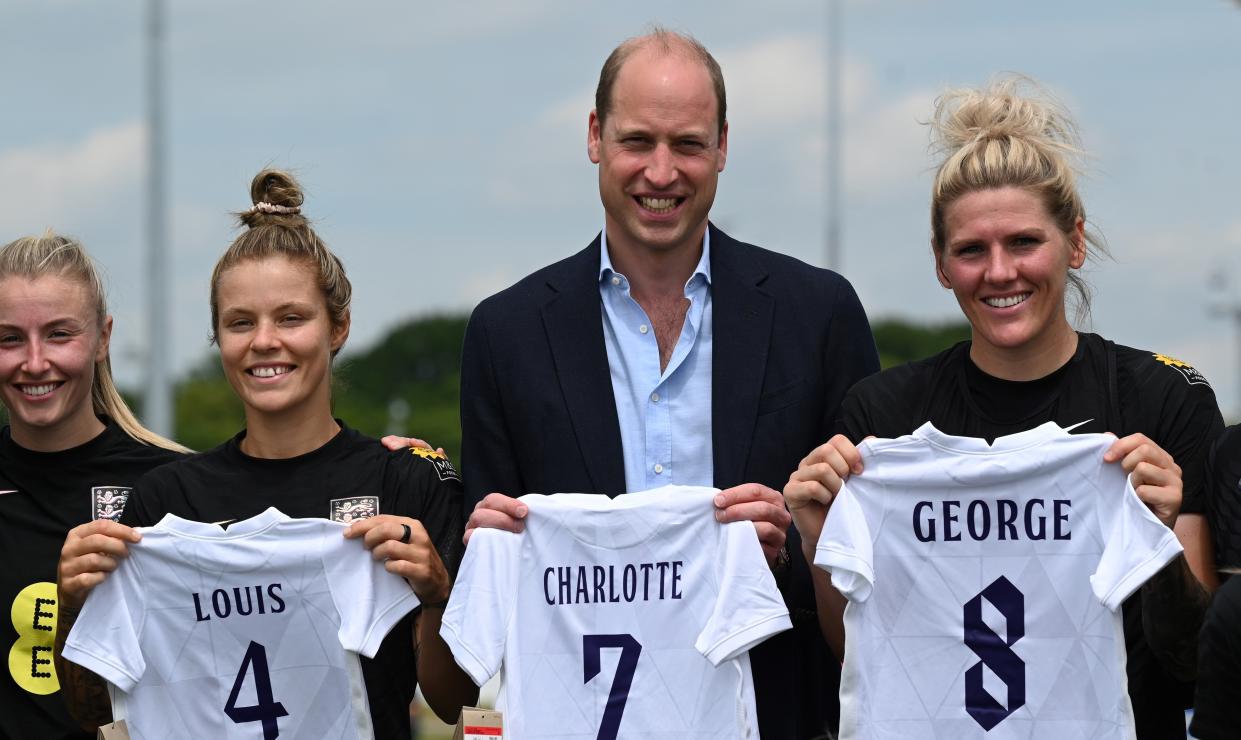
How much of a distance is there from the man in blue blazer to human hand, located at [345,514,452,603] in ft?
0.61

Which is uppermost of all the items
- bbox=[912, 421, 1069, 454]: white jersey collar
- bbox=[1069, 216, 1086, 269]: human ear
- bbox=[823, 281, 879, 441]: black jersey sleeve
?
bbox=[1069, 216, 1086, 269]: human ear

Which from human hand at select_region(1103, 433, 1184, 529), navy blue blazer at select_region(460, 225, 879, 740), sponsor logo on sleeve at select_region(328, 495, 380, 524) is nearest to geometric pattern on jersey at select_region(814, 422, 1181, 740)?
human hand at select_region(1103, 433, 1184, 529)

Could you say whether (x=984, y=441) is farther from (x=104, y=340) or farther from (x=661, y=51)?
(x=104, y=340)

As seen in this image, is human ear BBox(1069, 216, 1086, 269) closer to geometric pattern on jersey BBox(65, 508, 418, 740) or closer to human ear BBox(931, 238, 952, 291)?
human ear BBox(931, 238, 952, 291)

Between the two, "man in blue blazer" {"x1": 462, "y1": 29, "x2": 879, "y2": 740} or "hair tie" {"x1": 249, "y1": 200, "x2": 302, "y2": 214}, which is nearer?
"man in blue blazer" {"x1": 462, "y1": 29, "x2": 879, "y2": 740}

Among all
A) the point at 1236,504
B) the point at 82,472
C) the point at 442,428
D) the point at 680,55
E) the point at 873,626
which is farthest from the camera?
the point at 442,428

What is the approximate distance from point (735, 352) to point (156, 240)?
37.6 feet

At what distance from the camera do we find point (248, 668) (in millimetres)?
5051

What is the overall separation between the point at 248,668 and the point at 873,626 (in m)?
1.98

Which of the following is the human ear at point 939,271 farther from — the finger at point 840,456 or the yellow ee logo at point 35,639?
the yellow ee logo at point 35,639

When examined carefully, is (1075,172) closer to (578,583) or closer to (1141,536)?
(1141,536)

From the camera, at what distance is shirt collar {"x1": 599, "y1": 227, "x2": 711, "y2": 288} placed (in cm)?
528

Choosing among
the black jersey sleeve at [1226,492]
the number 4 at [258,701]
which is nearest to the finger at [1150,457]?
the black jersey sleeve at [1226,492]

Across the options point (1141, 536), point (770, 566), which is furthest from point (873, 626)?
point (1141, 536)
